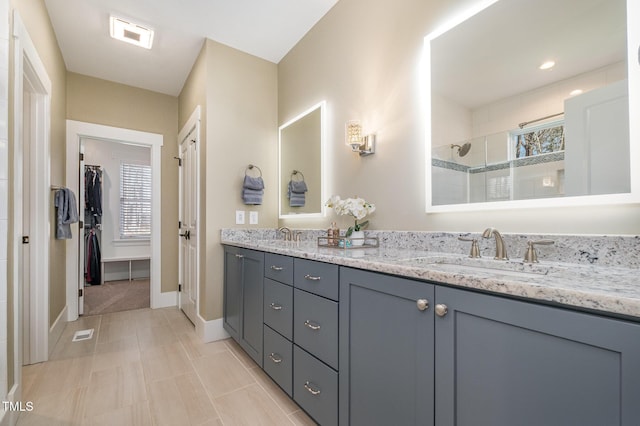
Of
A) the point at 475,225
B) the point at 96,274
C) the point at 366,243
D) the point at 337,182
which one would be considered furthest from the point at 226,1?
the point at 96,274

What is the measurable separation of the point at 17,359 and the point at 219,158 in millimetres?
1804

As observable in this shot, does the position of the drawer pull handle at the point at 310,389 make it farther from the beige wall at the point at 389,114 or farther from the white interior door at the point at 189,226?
the white interior door at the point at 189,226

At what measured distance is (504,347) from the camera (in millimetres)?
719

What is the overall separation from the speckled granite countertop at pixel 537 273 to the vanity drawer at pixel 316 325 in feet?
0.68

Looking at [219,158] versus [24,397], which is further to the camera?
[219,158]

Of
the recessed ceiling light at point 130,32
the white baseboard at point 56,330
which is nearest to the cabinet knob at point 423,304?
the white baseboard at point 56,330

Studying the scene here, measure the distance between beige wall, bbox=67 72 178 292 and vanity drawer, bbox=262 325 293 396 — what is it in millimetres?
2334

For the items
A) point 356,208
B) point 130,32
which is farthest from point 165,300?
point 356,208

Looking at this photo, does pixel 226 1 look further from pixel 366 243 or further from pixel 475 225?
pixel 475 225

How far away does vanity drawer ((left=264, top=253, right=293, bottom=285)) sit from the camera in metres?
1.59

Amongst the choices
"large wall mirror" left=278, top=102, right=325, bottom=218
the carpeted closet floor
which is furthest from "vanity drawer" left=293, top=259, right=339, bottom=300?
the carpeted closet floor

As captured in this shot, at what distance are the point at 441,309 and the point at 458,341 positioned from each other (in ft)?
0.30

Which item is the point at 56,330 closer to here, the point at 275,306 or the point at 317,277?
the point at 275,306

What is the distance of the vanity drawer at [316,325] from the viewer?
1.27 metres
